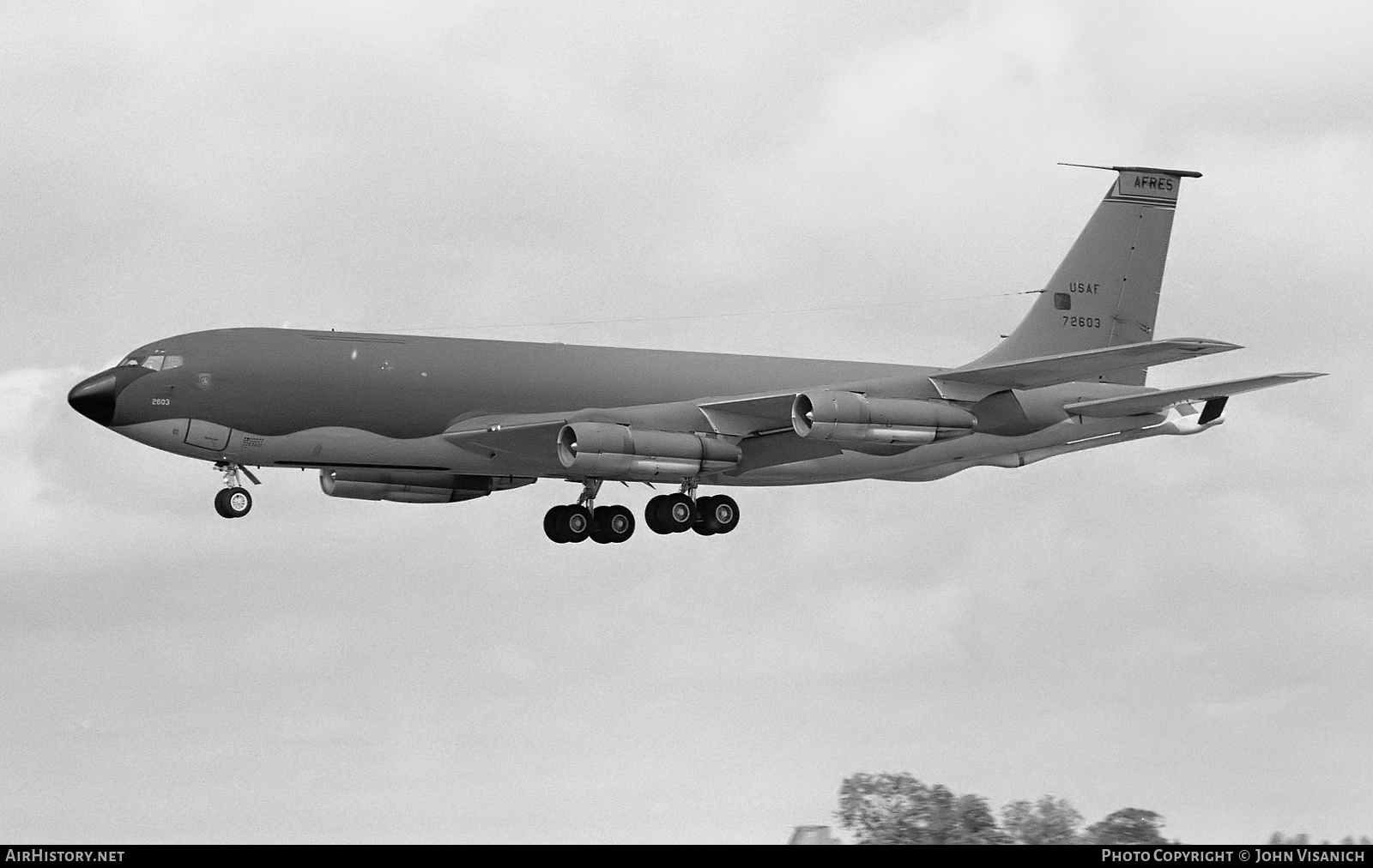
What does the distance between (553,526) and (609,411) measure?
4.18 meters

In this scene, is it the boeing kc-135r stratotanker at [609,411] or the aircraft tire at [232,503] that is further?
the aircraft tire at [232,503]

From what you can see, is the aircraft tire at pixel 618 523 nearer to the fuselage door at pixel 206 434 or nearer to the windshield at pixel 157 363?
the fuselage door at pixel 206 434

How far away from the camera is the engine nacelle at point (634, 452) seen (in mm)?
42406

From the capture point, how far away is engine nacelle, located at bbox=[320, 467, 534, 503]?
155 ft

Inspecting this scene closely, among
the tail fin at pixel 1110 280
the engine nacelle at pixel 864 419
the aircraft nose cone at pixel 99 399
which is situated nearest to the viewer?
the aircraft nose cone at pixel 99 399

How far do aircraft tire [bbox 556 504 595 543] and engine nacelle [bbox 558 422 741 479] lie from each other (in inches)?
142

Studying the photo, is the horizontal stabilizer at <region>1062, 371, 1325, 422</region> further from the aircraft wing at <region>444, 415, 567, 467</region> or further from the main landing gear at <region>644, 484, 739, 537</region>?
the aircraft wing at <region>444, 415, 567, 467</region>

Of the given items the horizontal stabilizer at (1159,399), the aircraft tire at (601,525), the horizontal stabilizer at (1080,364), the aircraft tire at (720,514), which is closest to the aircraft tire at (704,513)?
the aircraft tire at (720,514)

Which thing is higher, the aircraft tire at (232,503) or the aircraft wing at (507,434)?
the aircraft wing at (507,434)

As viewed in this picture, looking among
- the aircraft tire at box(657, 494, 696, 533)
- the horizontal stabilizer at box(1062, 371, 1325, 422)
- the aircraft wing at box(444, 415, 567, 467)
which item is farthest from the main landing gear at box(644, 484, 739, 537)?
the horizontal stabilizer at box(1062, 371, 1325, 422)

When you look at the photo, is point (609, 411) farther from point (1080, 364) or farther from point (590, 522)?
point (1080, 364)

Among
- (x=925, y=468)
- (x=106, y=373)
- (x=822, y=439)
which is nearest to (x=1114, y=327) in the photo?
(x=925, y=468)

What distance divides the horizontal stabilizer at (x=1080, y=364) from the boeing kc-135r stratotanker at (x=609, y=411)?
7 centimetres

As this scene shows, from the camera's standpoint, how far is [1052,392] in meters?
47.0
